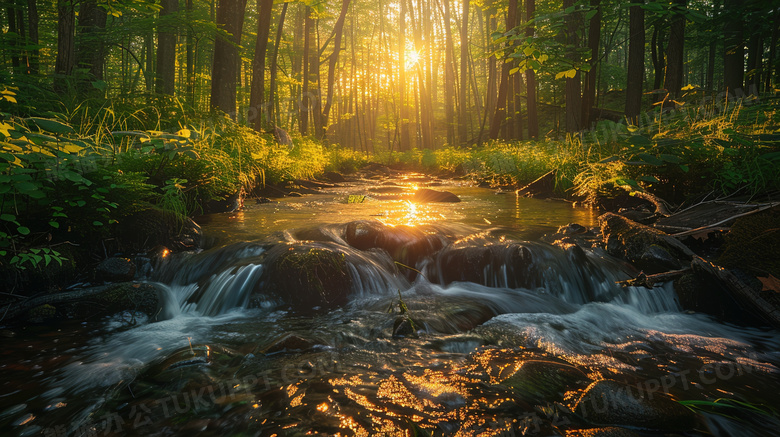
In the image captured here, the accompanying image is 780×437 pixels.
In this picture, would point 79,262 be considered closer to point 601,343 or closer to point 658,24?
point 601,343

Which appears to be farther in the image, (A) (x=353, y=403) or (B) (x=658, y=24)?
(B) (x=658, y=24)

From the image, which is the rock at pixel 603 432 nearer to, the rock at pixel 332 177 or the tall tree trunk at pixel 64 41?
the tall tree trunk at pixel 64 41

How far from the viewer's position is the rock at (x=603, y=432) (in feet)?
5.78

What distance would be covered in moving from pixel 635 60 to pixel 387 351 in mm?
9477

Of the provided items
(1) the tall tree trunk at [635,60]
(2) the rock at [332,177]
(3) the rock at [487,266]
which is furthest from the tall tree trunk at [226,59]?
(1) the tall tree trunk at [635,60]

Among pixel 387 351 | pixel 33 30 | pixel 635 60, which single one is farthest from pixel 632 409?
pixel 33 30

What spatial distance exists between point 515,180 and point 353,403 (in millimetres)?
10241

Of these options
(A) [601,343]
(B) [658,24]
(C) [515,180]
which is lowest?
(A) [601,343]

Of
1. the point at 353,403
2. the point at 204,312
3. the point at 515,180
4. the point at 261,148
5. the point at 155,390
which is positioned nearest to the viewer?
the point at 353,403

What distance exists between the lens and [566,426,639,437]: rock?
1.76m

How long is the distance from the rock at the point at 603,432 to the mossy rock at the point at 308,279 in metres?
2.33

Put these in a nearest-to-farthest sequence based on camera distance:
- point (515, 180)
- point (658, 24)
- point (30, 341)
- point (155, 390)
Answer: point (155, 390) < point (30, 341) < point (658, 24) < point (515, 180)

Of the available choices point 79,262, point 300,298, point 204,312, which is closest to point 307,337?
point 300,298

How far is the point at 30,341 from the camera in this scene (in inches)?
110
